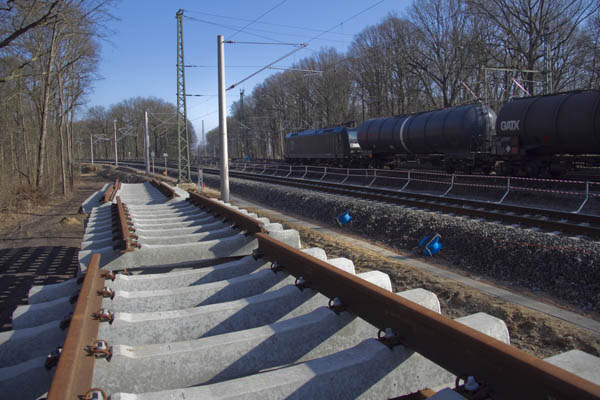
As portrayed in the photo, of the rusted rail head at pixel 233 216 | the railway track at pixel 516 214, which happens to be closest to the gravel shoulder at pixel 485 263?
the railway track at pixel 516 214

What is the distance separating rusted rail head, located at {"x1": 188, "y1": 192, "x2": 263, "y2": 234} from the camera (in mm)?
4855

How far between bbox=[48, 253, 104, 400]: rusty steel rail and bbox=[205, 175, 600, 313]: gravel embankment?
6.82 m

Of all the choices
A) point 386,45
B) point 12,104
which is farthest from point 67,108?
point 386,45

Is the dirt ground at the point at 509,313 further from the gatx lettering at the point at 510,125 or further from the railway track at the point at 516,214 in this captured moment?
the gatx lettering at the point at 510,125

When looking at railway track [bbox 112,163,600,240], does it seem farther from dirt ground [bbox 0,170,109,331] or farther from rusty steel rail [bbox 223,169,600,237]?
dirt ground [bbox 0,170,109,331]

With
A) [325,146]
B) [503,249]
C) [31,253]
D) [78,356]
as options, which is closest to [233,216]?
[78,356]

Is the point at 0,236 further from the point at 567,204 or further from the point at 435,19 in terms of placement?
the point at 435,19

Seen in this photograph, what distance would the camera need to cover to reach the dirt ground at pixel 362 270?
16.5ft

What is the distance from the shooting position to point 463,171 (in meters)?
22.6

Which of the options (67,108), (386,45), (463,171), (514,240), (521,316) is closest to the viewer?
(521,316)

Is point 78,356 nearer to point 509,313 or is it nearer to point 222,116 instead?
point 509,313

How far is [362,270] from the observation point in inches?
311

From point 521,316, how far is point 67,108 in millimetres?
39378

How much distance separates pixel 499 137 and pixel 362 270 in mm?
13868
